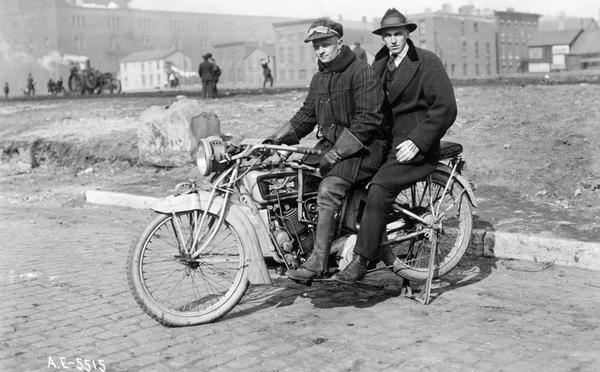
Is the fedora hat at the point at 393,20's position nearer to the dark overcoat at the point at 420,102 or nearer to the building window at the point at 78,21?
the dark overcoat at the point at 420,102

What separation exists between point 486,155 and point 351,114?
5.59 m

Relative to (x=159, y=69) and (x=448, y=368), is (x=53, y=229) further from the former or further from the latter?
(x=159, y=69)

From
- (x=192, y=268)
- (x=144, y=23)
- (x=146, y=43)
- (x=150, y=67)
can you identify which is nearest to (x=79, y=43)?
(x=146, y=43)

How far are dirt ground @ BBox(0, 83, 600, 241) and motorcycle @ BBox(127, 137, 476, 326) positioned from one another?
927 mm

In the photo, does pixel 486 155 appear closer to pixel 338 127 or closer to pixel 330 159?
pixel 338 127

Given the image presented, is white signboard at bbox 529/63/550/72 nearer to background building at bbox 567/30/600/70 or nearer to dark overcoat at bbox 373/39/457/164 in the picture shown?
background building at bbox 567/30/600/70

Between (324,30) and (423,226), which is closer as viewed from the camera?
(324,30)

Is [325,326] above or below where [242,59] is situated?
below

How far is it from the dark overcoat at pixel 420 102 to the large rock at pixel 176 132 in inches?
288

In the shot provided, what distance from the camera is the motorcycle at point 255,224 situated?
16.7 ft

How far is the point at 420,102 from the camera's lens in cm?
555

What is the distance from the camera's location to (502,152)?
1060cm

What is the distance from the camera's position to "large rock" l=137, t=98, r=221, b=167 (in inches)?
504

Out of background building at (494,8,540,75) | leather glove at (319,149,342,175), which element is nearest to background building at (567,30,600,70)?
background building at (494,8,540,75)
